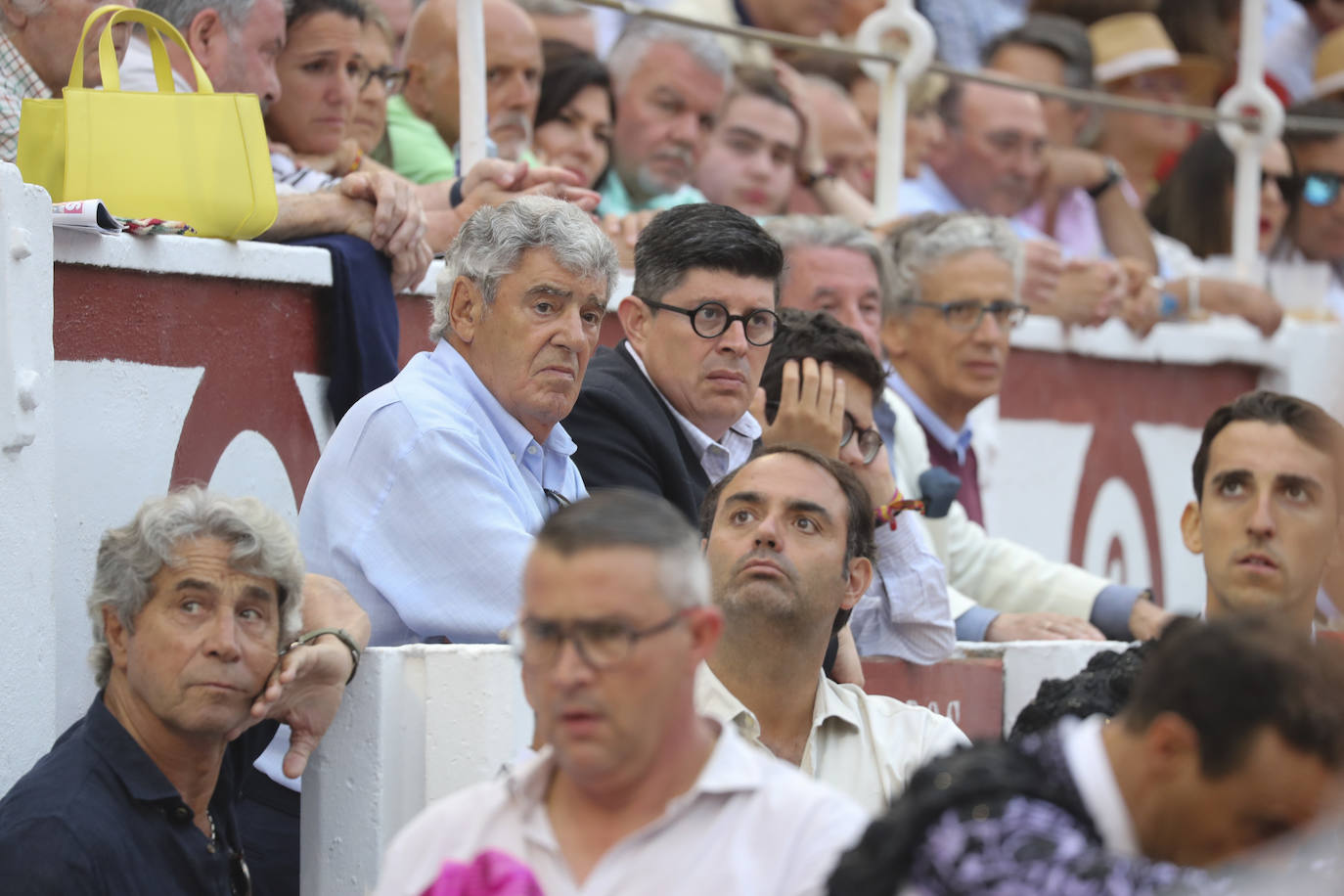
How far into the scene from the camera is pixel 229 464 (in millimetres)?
4434

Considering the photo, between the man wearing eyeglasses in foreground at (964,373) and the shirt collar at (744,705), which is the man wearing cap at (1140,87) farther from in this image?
the shirt collar at (744,705)

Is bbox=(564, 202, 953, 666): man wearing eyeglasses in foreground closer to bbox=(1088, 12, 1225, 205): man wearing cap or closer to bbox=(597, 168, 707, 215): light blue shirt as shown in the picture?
bbox=(597, 168, 707, 215): light blue shirt

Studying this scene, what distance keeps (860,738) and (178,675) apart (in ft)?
4.12

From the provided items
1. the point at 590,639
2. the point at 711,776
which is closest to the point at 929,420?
the point at 711,776

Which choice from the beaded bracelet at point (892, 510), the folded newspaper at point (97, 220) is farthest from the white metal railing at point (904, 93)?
the beaded bracelet at point (892, 510)

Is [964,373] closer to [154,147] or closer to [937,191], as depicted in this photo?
[937,191]

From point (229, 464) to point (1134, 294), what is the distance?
4357mm

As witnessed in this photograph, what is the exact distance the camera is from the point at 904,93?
7004 millimetres

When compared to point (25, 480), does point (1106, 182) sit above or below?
above

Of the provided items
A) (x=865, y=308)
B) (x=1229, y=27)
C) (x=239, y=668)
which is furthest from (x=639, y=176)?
(x=1229, y=27)

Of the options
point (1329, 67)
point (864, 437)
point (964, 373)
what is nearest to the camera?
point (864, 437)

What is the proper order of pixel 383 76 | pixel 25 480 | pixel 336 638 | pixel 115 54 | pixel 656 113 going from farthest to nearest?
pixel 656 113 < pixel 383 76 < pixel 115 54 < pixel 25 480 < pixel 336 638

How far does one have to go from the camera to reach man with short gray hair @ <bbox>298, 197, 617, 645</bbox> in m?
3.68

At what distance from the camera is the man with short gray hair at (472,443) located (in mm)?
3684
